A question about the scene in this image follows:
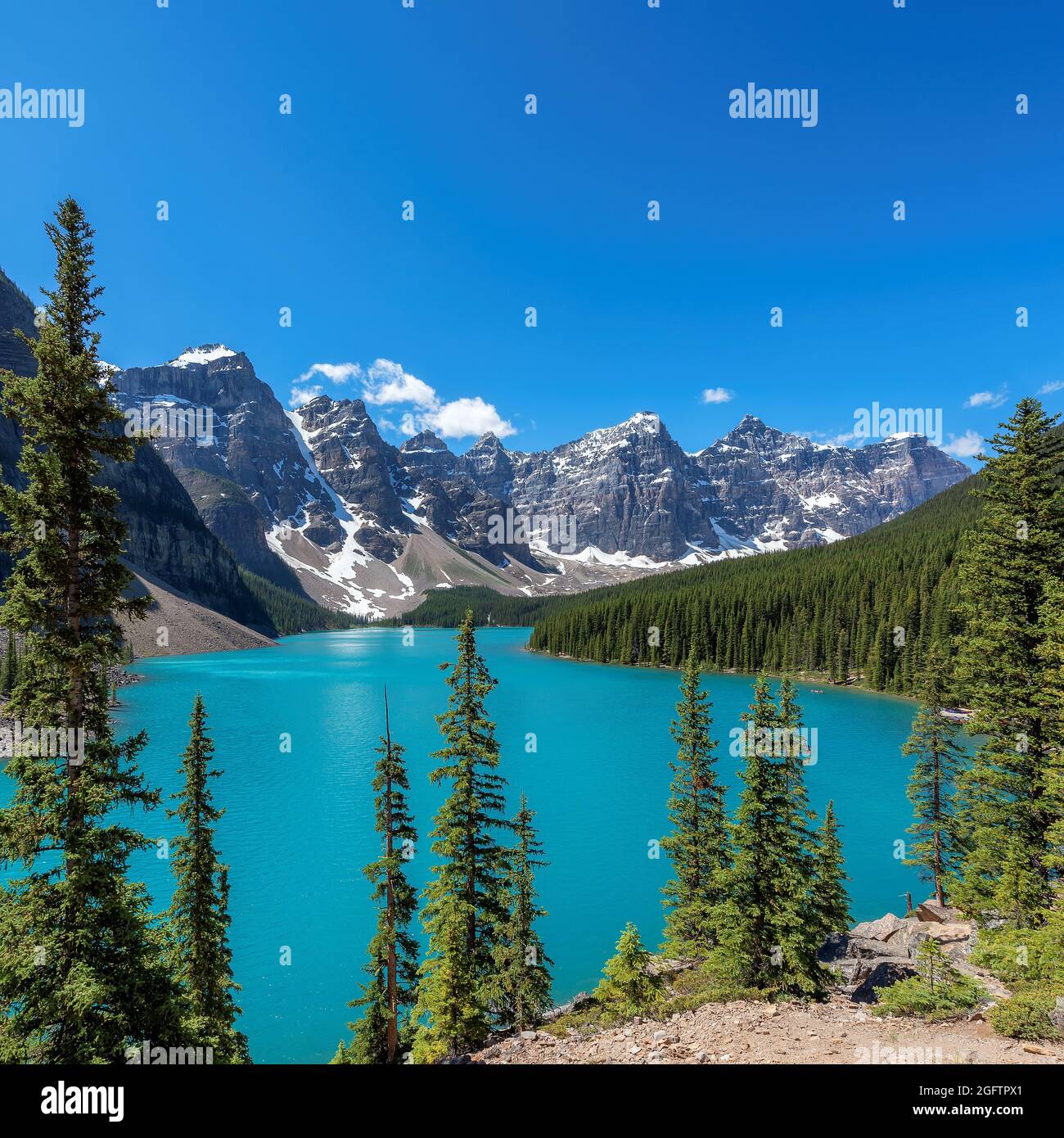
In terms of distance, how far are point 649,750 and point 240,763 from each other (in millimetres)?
41549

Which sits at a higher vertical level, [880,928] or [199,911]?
[199,911]

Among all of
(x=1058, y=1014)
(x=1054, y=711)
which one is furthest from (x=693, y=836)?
(x=1058, y=1014)

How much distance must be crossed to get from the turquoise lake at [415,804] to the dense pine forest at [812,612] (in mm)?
12538

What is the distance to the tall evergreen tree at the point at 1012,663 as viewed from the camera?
16922 millimetres

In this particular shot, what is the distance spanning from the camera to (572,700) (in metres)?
91.9

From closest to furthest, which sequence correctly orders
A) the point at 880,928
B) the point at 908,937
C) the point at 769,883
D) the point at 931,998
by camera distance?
1. the point at 931,998
2. the point at 769,883
3. the point at 908,937
4. the point at 880,928

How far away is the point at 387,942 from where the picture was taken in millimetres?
17719

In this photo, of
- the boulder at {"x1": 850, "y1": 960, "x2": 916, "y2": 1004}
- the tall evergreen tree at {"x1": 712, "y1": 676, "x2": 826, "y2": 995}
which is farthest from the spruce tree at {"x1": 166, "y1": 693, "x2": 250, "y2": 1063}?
the boulder at {"x1": 850, "y1": 960, "x2": 916, "y2": 1004}

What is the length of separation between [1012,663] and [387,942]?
21585 mm

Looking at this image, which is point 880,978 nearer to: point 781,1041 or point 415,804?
point 781,1041

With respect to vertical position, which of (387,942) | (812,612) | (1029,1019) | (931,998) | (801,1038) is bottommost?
(387,942)

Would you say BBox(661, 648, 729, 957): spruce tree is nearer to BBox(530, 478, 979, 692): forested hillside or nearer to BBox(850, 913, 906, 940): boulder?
BBox(850, 913, 906, 940): boulder
